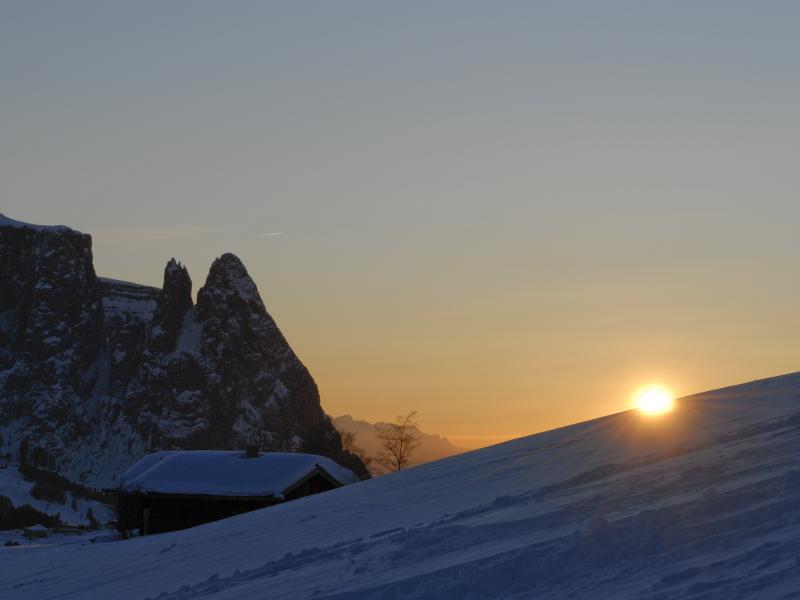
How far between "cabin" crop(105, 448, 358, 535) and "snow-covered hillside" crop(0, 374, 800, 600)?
17105 mm

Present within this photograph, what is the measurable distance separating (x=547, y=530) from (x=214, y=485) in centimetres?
2800

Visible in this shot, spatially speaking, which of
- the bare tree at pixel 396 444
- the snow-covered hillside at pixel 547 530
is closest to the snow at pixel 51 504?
the bare tree at pixel 396 444

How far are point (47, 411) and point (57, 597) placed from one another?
190 metres

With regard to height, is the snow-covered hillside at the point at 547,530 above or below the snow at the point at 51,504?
below

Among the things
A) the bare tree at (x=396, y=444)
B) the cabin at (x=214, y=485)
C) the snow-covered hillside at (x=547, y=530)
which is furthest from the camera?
the bare tree at (x=396, y=444)

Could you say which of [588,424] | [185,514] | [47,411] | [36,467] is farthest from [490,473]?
[47,411]

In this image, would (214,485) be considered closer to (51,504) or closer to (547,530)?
(547,530)

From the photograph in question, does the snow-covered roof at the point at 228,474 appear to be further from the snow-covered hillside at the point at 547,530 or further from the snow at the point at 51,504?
the snow at the point at 51,504

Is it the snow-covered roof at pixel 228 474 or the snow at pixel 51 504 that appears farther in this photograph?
the snow at pixel 51 504

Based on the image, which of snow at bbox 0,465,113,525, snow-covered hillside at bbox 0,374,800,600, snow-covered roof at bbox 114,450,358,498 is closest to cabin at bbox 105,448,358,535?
snow-covered roof at bbox 114,450,358,498

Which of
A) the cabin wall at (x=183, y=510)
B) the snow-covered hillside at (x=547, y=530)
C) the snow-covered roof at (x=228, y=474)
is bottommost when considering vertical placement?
the snow-covered hillside at (x=547, y=530)

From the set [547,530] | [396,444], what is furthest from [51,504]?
[547,530]

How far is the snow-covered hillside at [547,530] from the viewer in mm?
8914

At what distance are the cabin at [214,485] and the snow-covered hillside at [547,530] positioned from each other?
1711cm
